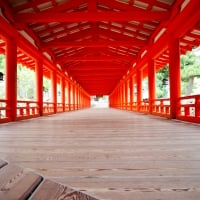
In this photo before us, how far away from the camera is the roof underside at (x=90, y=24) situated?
647cm

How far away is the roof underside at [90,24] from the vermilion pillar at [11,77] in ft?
2.05

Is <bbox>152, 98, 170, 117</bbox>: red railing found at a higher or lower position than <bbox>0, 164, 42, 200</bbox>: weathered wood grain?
higher

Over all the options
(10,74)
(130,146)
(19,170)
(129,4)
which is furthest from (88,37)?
(19,170)

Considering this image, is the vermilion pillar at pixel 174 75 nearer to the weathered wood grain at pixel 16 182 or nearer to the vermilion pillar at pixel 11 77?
the vermilion pillar at pixel 11 77

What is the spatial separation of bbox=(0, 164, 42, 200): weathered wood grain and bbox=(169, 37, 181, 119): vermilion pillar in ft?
20.2

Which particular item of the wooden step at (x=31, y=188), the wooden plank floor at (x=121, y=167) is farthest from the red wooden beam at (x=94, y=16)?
the wooden step at (x=31, y=188)

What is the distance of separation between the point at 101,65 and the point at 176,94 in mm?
8143

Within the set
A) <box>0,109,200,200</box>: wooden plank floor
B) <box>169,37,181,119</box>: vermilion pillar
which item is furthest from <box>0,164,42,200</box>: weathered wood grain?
<box>169,37,181,119</box>: vermilion pillar

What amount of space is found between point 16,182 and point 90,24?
875 cm

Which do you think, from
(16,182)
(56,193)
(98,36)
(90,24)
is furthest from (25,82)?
(56,193)

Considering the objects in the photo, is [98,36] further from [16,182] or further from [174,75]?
[16,182]

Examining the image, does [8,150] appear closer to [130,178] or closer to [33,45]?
[130,178]

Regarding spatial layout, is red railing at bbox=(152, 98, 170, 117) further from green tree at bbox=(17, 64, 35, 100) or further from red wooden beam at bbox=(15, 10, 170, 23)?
green tree at bbox=(17, 64, 35, 100)

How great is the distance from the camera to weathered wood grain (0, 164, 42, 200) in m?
1.23
